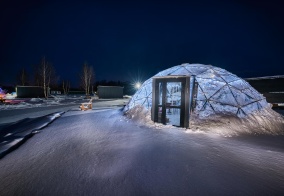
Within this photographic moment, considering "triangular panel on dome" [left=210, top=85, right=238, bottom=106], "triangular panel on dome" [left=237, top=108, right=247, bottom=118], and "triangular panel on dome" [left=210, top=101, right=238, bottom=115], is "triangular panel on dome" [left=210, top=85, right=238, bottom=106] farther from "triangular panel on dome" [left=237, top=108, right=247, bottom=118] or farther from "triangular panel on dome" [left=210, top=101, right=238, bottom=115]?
"triangular panel on dome" [left=237, top=108, right=247, bottom=118]

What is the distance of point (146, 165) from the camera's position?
3.40 metres

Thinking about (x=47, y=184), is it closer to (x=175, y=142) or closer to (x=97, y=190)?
(x=97, y=190)

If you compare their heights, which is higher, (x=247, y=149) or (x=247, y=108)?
(x=247, y=108)

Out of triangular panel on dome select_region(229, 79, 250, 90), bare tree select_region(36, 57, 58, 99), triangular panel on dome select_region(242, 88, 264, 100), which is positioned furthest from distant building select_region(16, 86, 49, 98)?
triangular panel on dome select_region(242, 88, 264, 100)

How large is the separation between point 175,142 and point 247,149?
6.34 ft

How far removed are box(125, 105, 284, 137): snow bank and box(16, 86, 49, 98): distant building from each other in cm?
3233

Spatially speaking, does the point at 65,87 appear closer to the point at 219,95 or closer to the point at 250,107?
the point at 219,95

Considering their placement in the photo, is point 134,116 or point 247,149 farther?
point 134,116

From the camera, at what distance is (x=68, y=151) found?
4.29m

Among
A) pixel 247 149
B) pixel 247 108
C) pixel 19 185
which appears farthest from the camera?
pixel 247 108

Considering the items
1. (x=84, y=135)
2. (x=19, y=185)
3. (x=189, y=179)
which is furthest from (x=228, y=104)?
(x=19, y=185)

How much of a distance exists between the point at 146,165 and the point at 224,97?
5.28 metres

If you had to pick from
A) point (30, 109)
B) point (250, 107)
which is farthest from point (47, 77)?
point (250, 107)

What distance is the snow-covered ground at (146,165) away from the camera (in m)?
2.65
